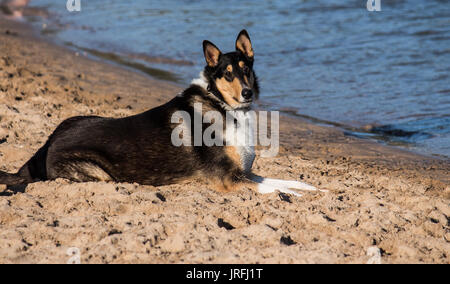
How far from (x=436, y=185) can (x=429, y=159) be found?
3.81 feet

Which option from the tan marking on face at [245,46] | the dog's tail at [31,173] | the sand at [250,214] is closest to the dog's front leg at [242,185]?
the sand at [250,214]

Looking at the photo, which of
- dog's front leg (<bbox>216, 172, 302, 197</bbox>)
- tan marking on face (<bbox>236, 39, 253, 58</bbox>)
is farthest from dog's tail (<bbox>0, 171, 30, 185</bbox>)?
tan marking on face (<bbox>236, 39, 253, 58</bbox>)

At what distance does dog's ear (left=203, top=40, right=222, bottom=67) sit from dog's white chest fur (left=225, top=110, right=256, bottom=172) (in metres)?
0.57

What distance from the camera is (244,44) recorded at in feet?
20.4

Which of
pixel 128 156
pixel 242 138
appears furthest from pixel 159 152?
pixel 242 138

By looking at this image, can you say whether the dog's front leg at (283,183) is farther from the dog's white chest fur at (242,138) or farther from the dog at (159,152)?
the dog's white chest fur at (242,138)

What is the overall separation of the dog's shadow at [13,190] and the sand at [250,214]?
0.08 feet

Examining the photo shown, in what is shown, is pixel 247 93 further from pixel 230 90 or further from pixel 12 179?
pixel 12 179

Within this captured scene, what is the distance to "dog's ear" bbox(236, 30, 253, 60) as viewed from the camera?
6155mm

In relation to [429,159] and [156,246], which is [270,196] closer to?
[156,246]

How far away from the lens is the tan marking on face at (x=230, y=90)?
232 inches

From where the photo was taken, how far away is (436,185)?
20.6 feet

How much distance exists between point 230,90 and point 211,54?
0.44 meters
